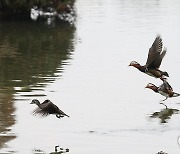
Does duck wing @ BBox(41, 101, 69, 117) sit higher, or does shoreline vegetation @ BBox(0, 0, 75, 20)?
duck wing @ BBox(41, 101, 69, 117)

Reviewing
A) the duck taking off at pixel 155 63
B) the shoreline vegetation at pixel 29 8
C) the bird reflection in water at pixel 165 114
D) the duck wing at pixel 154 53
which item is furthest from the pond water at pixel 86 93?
the shoreline vegetation at pixel 29 8

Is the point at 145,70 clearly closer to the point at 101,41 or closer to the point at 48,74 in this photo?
the point at 48,74

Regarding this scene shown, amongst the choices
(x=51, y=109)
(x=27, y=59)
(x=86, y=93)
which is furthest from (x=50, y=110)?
(x=27, y=59)

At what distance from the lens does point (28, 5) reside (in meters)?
39.3

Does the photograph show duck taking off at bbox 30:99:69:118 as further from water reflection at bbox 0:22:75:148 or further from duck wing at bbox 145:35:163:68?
duck wing at bbox 145:35:163:68

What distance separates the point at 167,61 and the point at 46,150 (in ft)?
43.0

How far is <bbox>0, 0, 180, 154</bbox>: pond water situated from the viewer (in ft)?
39.4

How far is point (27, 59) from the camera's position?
24.6m

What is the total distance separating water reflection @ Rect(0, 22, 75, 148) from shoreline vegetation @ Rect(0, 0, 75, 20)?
1043mm

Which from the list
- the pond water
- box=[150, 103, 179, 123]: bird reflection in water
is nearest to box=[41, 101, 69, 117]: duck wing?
the pond water

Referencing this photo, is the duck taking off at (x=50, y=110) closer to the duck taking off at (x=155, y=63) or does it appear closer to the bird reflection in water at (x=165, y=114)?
the bird reflection in water at (x=165, y=114)

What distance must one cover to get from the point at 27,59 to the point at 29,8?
15.8 meters

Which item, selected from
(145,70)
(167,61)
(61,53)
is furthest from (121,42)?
(145,70)

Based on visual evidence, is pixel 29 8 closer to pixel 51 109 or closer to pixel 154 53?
pixel 154 53
